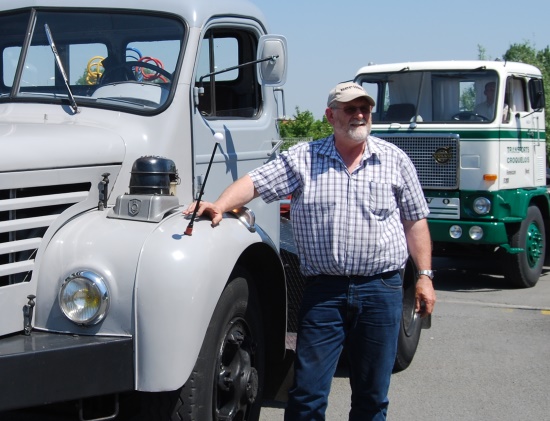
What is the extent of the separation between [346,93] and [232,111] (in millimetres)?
1330

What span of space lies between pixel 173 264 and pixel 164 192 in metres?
0.52

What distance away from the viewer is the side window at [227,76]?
4.59 meters

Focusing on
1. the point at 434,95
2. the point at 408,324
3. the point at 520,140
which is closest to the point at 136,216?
the point at 408,324

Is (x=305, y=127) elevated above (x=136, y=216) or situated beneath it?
elevated above

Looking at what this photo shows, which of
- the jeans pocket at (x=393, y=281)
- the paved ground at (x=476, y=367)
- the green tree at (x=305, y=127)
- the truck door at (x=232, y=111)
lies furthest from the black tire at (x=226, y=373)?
the green tree at (x=305, y=127)

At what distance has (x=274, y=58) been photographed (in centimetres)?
454

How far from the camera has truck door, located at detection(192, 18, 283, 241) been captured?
4520 millimetres

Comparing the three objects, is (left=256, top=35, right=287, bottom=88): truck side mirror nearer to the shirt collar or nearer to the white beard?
the shirt collar

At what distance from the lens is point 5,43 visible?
4594 millimetres

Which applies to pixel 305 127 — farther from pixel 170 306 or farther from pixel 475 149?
pixel 170 306

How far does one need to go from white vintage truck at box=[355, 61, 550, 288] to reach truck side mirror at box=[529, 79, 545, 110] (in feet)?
0.04

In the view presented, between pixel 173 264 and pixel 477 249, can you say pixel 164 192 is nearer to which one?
pixel 173 264

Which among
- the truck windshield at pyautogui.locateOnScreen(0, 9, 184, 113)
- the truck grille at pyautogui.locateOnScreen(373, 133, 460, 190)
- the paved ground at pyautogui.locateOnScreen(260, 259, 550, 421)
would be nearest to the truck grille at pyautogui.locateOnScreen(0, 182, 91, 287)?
the truck windshield at pyautogui.locateOnScreen(0, 9, 184, 113)

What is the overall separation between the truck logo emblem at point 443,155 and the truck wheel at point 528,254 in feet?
3.74
